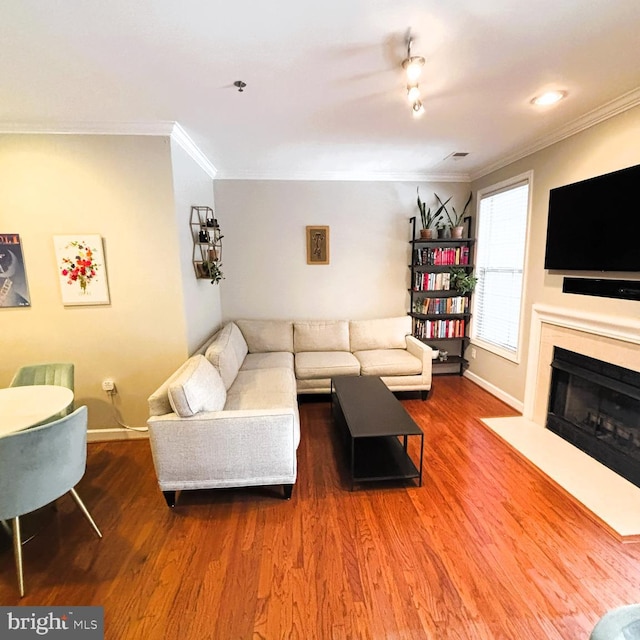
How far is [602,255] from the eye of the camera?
92.4 inches

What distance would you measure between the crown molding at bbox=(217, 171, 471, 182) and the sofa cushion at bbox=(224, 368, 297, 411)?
2315 mm

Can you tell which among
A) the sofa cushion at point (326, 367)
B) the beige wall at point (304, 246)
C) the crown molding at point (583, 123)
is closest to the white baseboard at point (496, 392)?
the beige wall at point (304, 246)

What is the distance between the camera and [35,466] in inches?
57.9

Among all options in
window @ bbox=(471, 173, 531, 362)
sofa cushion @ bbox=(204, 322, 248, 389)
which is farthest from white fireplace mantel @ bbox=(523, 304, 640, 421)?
sofa cushion @ bbox=(204, 322, 248, 389)

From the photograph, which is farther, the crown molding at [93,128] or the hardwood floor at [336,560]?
the crown molding at [93,128]

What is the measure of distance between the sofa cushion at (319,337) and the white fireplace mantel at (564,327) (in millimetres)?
1896

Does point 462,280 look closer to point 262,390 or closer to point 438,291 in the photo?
point 438,291

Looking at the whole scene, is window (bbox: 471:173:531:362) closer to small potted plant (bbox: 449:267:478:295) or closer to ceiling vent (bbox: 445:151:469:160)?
small potted plant (bbox: 449:267:478:295)

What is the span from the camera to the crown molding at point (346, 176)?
383cm

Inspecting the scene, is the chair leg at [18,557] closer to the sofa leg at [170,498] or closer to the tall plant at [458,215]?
the sofa leg at [170,498]

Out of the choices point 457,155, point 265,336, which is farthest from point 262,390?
point 457,155

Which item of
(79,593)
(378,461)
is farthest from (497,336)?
(79,593)

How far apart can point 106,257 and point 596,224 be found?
375cm

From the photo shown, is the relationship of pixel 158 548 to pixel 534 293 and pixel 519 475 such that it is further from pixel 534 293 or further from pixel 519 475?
pixel 534 293
